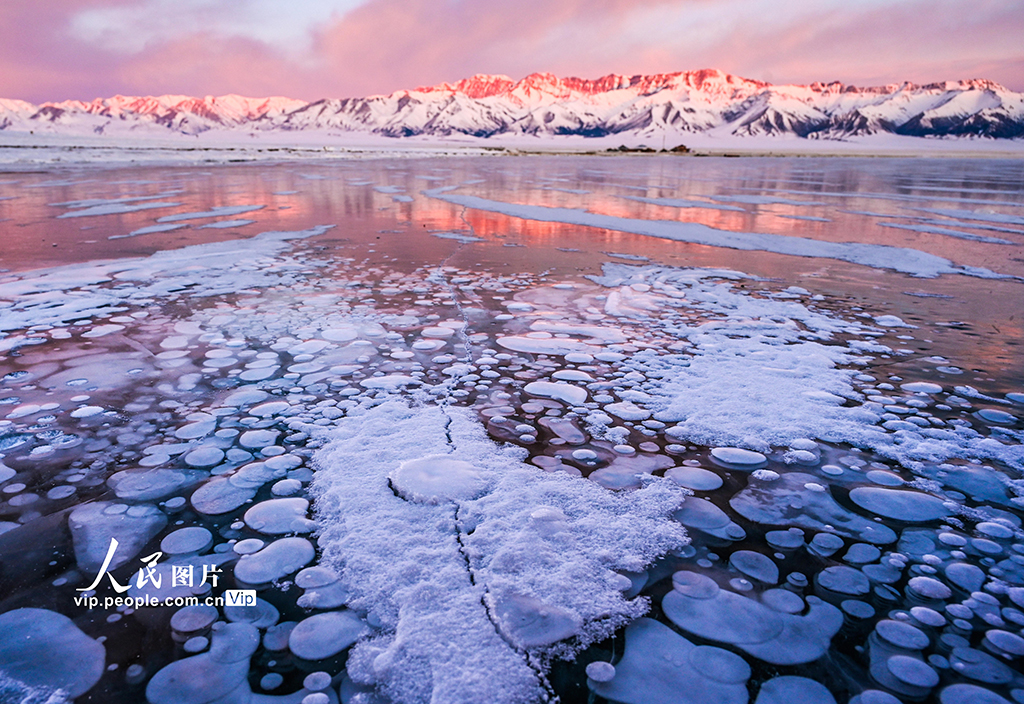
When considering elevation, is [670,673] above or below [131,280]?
below

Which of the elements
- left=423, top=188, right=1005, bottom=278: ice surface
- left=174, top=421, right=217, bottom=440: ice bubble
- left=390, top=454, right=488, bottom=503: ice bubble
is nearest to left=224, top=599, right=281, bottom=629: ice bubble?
left=390, top=454, right=488, bottom=503: ice bubble

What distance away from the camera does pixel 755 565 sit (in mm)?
1584

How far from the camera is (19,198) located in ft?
36.7

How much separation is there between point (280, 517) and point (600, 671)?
1142 millimetres

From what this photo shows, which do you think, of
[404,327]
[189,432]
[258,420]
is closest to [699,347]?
[404,327]

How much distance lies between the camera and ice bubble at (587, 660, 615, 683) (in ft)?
4.06

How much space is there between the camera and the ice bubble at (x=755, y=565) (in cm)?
154

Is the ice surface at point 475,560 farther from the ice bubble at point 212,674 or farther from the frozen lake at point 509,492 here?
the ice bubble at point 212,674

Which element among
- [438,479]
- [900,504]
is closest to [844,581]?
[900,504]

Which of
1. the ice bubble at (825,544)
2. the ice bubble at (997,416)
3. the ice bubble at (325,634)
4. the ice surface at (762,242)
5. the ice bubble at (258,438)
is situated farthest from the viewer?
the ice surface at (762,242)

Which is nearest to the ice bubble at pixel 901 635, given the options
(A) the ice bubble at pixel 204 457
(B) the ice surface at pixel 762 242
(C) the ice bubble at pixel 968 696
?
(C) the ice bubble at pixel 968 696

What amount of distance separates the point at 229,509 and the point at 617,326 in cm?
270

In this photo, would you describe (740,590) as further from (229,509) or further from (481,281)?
(481,281)

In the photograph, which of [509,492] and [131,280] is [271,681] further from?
[131,280]
